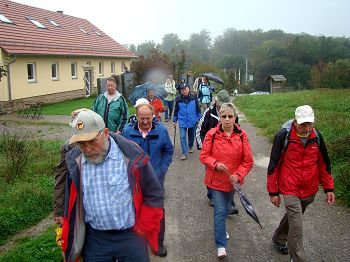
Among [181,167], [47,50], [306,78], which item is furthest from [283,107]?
[306,78]

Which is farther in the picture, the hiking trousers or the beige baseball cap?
the hiking trousers

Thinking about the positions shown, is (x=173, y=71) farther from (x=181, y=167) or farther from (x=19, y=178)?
(x=19, y=178)

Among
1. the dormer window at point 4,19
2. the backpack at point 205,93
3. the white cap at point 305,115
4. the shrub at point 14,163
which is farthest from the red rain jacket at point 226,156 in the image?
the dormer window at point 4,19

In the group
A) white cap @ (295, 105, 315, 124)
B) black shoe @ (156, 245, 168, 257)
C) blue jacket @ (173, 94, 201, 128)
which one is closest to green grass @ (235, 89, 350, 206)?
white cap @ (295, 105, 315, 124)

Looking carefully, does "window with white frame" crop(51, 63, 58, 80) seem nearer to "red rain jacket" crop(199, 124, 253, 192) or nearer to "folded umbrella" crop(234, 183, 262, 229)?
"red rain jacket" crop(199, 124, 253, 192)

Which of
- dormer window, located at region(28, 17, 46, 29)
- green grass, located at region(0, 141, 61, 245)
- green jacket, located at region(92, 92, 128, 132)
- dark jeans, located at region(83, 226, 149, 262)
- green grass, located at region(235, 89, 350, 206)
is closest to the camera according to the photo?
dark jeans, located at region(83, 226, 149, 262)

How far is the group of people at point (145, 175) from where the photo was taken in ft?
9.72

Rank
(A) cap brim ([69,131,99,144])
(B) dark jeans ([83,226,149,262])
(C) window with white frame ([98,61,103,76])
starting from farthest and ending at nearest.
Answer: (C) window with white frame ([98,61,103,76])
(B) dark jeans ([83,226,149,262])
(A) cap brim ([69,131,99,144])

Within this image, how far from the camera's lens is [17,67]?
2083 centimetres

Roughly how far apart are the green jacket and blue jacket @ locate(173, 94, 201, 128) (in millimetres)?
2485

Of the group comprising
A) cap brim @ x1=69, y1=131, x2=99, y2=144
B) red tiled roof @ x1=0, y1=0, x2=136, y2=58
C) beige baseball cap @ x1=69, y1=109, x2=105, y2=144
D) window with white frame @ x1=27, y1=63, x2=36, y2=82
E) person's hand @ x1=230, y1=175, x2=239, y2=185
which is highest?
red tiled roof @ x1=0, y1=0, x2=136, y2=58

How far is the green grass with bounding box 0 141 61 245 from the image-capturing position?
228 inches

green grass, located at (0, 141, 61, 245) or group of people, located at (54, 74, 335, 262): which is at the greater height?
group of people, located at (54, 74, 335, 262)

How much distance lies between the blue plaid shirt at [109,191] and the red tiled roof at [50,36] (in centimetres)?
1875
